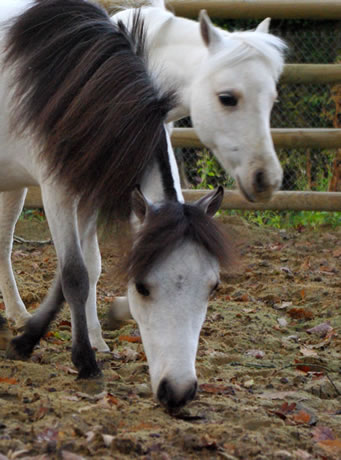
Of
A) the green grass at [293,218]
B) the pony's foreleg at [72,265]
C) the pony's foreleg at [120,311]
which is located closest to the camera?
the pony's foreleg at [72,265]

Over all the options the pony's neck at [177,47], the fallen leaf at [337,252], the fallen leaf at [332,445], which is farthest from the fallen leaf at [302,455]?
the fallen leaf at [337,252]

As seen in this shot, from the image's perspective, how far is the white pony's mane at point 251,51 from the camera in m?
3.69

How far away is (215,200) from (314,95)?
16.9ft

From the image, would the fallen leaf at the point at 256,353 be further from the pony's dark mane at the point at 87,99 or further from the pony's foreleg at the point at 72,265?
the pony's dark mane at the point at 87,99

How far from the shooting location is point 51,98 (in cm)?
279

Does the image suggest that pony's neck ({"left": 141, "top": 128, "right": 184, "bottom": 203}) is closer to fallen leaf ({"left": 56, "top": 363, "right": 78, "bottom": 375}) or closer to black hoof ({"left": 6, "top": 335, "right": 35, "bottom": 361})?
fallen leaf ({"left": 56, "top": 363, "right": 78, "bottom": 375})

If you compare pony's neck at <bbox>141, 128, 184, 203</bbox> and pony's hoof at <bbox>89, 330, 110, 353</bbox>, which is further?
pony's hoof at <bbox>89, 330, 110, 353</bbox>

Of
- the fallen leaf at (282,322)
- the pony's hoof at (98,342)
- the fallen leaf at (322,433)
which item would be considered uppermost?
the fallen leaf at (322,433)

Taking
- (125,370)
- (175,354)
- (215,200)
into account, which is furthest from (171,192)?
(125,370)

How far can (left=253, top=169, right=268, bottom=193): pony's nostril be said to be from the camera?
341cm

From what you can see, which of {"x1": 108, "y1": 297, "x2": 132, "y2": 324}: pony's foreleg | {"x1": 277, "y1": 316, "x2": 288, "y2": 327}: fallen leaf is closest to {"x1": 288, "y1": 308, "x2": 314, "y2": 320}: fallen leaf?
{"x1": 277, "y1": 316, "x2": 288, "y2": 327}: fallen leaf

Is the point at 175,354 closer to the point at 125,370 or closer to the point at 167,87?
the point at 125,370

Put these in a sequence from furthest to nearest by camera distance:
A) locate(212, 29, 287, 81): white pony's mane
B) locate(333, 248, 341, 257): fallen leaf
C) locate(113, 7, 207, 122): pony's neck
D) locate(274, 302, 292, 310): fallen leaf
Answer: locate(333, 248, 341, 257): fallen leaf, locate(274, 302, 292, 310): fallen leaf, locate(113, 7, 207, 122): pony's neck, locate(212, 29, 287, 81): white pony's mane

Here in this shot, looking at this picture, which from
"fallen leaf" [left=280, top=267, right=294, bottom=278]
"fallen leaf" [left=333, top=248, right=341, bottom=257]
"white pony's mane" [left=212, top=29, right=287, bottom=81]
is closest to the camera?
"white pony's mane" [left=212, top=29, right=287, bottom=81]
